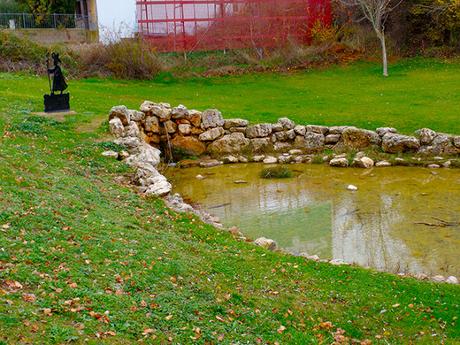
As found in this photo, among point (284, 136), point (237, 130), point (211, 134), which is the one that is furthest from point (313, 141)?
point (211, 134)

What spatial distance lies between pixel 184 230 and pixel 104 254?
3101mm

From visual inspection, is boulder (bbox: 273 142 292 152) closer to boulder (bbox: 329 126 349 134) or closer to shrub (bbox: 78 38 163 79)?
boulder (bbox: 329 126 349 134)

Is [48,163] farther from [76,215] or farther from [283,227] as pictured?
[283,227]

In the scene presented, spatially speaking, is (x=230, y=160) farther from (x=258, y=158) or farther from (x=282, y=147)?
(x=282, y=147)

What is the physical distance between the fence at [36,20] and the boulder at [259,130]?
964 inches

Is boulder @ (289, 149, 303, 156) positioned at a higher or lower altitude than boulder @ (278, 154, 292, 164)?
higher

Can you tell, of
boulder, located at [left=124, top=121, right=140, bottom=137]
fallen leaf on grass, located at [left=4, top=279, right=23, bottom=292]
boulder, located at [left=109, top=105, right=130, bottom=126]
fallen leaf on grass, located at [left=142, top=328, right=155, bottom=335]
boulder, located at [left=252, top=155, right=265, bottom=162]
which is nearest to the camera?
fallen leaf on grass, located at [left=142, top=328, right=155, bottom=335]

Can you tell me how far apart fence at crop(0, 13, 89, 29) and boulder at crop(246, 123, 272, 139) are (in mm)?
24489

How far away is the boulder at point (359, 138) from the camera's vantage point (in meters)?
22.1

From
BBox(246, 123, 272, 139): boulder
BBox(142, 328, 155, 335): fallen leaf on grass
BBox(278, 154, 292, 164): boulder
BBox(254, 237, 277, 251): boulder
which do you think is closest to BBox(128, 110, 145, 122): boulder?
BBox(246, 123, 272, 139): boulder

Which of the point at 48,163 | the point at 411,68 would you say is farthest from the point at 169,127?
the point at 411,68

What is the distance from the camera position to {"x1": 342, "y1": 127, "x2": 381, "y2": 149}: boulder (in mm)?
22125

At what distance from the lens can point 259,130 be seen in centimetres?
2317

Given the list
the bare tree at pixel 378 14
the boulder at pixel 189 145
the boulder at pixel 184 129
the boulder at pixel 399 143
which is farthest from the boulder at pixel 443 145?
the bare tree at pixel 378 14
